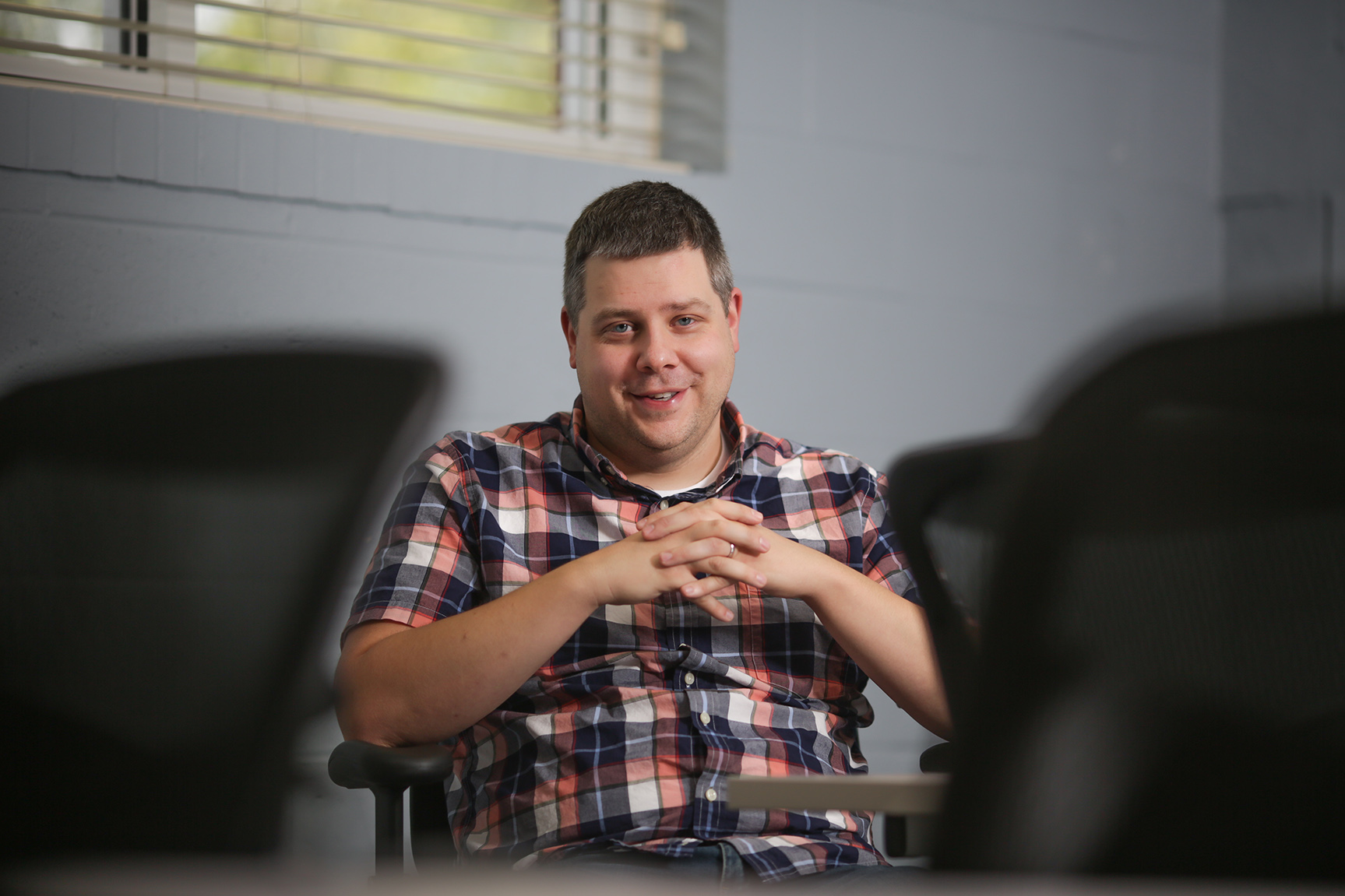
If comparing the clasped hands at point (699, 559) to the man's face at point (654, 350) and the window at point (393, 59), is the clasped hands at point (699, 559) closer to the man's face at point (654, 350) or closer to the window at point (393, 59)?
the man's face at point (654, 350)

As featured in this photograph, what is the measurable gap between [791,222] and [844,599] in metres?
0.92

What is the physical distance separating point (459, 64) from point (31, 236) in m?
0.66

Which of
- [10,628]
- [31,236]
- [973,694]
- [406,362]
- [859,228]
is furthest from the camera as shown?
[859,228]

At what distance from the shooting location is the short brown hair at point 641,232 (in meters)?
1.21

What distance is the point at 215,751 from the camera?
867 millimetres

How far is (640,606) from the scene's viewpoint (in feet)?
3.71

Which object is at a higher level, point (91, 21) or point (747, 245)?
point (91, 21)

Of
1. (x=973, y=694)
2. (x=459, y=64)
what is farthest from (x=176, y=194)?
(x=973, y=694)

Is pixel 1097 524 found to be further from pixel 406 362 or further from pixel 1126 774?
pixel 406 362

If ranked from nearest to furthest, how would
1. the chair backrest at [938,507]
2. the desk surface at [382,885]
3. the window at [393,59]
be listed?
the desk surface at [382,885], the chair backrest at [938,507], the window at [393,59]

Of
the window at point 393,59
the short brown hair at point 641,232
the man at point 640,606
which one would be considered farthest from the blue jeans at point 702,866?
the window at point 393,59

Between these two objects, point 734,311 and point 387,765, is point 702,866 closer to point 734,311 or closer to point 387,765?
point 387,765

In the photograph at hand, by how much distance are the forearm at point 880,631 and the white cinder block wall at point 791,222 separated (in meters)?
0.52

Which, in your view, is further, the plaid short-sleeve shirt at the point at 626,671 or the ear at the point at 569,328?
the ear at the point at 569,328
